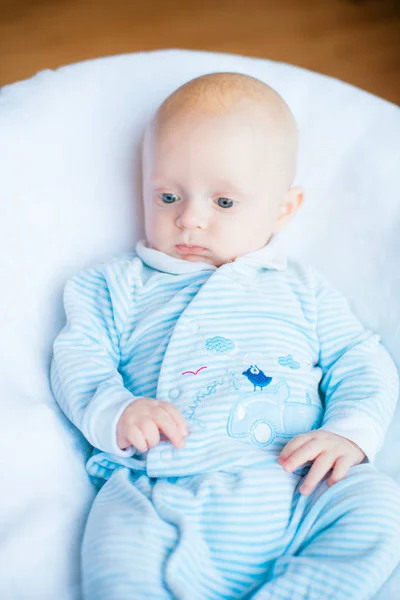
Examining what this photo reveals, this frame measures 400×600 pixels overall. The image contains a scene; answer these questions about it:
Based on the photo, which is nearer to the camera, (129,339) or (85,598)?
(85,598)

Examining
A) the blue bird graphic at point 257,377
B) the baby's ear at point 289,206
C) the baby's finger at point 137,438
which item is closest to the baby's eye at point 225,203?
the baby's ear at point 289,206

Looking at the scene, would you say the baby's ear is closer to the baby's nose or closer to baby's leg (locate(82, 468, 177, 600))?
the baby's nose

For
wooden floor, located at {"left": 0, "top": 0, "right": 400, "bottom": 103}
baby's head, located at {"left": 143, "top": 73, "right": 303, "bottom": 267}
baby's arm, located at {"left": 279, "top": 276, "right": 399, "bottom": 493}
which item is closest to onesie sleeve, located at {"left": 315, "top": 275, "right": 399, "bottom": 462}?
baby's arm, located at {"left": 279, "top": 276, "right": 399, "bottom": 493}

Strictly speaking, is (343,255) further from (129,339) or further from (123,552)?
(123,552)

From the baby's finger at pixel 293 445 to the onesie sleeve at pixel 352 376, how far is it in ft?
0.14

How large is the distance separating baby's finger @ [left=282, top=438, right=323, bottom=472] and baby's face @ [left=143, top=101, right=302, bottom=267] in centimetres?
29

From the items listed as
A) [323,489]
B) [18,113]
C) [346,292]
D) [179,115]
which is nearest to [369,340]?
[346,292]

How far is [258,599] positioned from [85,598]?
17cm

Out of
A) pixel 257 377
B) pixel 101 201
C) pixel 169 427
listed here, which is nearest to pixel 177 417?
pixel 169 427

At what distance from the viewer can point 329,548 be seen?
0.69 metres

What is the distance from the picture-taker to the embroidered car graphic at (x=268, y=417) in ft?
2.67

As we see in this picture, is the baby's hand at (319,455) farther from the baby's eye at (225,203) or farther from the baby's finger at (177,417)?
the baby's eye at (225,203)

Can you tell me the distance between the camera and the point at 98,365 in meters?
0.87

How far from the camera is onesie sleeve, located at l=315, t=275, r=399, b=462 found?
83cm
